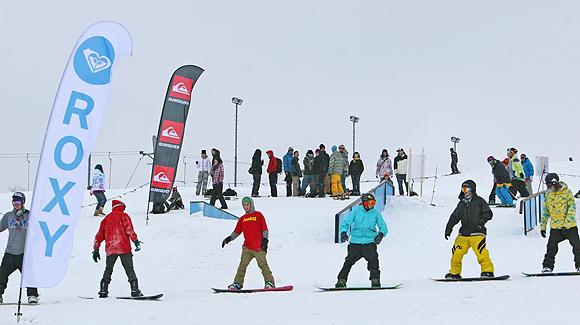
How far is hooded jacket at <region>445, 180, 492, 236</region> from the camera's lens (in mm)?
11695

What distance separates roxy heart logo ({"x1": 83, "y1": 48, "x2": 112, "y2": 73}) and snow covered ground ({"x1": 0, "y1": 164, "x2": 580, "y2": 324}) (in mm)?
2988

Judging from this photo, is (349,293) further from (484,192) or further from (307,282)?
(484,192)

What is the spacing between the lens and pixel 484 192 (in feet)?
103

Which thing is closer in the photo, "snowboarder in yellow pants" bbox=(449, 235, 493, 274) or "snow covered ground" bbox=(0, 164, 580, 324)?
"snow covered ground" bbox=(0, 164, 580, 324)

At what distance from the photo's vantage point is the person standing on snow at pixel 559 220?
39.2 ft

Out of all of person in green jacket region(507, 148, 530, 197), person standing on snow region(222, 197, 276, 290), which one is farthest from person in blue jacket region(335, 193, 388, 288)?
person in green jacket region(507, 148, 530, 197)

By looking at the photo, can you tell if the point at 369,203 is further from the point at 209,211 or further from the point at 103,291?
the point at 209,211

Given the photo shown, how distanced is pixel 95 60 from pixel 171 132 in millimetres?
11096

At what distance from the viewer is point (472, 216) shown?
1176 cm

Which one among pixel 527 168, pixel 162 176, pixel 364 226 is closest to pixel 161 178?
pixel 162 176

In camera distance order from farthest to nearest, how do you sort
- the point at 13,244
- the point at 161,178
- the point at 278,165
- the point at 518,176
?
the point at 278,165 < the point at 518,176 < the point at 161,178 < the point at 13,244

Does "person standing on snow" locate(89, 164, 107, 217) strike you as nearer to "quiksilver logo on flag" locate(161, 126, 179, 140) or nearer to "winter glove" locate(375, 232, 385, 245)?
"quiksilver logo on flag" locate(161, 126, 179, 140)

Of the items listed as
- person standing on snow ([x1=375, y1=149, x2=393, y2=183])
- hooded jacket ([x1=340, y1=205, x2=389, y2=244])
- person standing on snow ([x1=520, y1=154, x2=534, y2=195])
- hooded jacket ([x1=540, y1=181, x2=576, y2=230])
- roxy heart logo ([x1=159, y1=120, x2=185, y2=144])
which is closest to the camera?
hooded jacket ([x1=340, y1=205, x2=389, y2=244])

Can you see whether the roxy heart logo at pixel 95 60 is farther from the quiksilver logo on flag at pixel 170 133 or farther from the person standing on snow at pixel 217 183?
the person standing on snow at pixel 217 183
